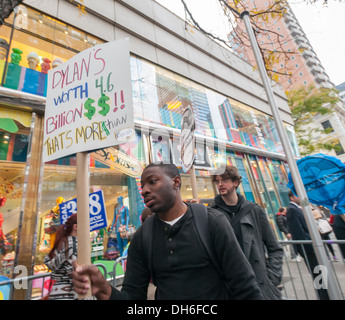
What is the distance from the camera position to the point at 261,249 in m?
2.08

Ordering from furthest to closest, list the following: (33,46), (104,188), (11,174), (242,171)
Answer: (242,171) < (104,188) < (33,46) < (11,174)

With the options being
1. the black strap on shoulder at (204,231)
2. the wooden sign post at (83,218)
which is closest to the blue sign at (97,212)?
the wooden sign post at (83,218)

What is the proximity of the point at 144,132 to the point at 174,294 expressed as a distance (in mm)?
6478

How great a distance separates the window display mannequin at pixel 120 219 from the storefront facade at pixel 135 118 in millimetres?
129

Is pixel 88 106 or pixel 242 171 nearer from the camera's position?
pixel 88 106

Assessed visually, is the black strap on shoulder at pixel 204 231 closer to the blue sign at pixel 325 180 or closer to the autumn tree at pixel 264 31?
the blue sign at pixel 325 180

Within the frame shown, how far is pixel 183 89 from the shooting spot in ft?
31.7

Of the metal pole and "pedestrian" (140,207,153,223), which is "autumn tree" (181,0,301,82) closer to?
the metal pole

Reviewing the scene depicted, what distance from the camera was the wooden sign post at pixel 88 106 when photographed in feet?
4.89

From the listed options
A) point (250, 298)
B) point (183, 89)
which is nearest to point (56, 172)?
point (250, 298)

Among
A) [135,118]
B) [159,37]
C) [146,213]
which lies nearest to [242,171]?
[135,118]

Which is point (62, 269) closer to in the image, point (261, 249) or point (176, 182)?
point (176, 182)

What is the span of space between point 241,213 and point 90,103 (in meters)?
1.93

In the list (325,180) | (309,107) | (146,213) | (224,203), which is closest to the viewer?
(224,203)
